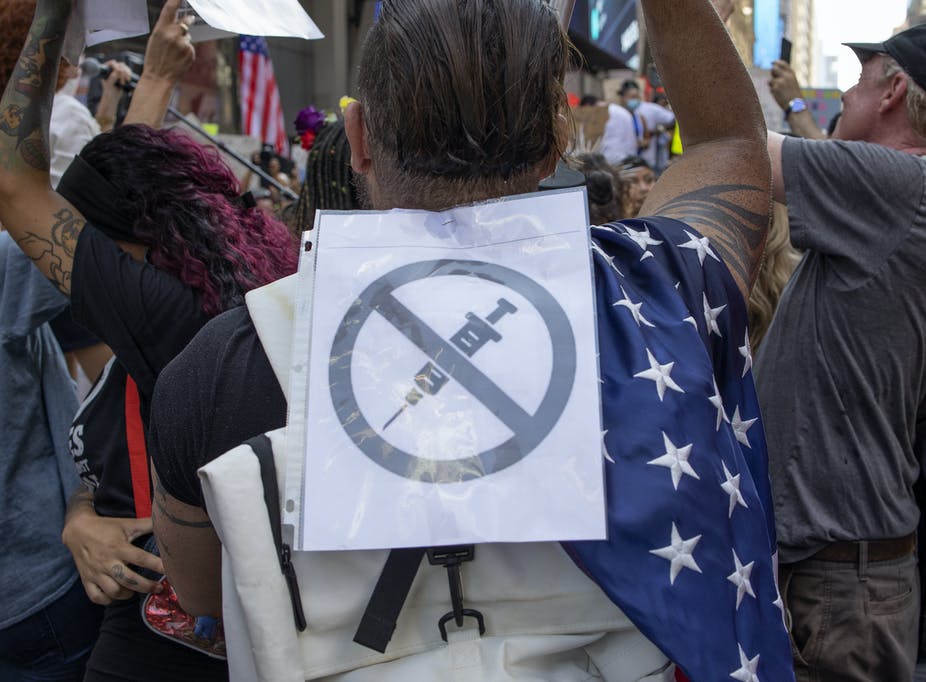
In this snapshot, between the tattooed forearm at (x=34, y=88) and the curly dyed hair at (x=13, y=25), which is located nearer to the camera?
the tattooed forearm at (x=34, y=88)

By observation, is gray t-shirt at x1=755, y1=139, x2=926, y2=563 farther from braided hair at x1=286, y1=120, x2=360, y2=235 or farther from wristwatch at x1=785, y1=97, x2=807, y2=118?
wristwatch at x1=785, y1=97, x2=807, y2=118

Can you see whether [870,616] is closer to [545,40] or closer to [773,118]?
[545,40]

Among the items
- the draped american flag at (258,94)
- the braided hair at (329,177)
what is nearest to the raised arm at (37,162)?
the braided hair at (329,177)

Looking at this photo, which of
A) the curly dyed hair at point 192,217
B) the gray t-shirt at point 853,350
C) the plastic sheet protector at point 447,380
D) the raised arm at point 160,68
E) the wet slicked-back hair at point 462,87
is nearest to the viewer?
the plastic sheet protector at point 447,380

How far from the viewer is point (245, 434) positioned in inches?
51.1

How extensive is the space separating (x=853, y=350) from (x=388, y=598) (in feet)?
5.67

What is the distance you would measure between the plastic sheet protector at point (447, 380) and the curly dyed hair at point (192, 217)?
0.75 metres

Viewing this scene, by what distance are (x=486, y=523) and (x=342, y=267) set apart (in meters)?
0.40

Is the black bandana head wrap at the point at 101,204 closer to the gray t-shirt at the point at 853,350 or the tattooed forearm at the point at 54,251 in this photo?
the tattooed forearm at the point at 54,251

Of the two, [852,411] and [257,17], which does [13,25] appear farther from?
[852,411]

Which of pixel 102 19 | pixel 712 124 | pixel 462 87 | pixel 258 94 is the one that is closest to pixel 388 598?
pixel 462 87

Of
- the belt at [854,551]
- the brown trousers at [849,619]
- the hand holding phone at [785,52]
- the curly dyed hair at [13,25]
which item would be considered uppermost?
the curly dyed hair at [13,25]

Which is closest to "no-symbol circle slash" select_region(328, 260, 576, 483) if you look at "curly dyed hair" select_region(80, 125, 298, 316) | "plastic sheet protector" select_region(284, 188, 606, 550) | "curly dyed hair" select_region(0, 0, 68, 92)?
"plastic sheet protector" select_region(284, 188, 606, 550)

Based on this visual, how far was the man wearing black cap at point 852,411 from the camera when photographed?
93.9 inches
